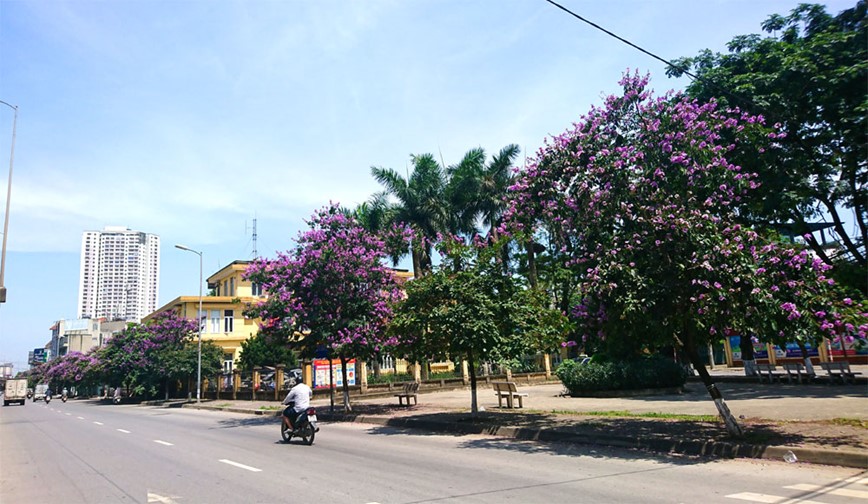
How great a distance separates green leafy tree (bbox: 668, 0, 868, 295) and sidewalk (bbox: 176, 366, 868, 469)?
415cm

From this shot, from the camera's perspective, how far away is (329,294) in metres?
20.6

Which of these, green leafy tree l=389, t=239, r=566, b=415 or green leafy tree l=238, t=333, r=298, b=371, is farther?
green leafy tree l=238, t=333, r=298, b=371

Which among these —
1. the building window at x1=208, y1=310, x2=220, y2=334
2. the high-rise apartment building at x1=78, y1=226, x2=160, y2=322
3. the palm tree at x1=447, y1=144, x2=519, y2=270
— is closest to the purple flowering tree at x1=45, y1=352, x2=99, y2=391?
the building window at x1=208, y1=310, x2=220, y2=334

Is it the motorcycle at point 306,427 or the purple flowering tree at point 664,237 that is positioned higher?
the purple flowering tree at point 664,237

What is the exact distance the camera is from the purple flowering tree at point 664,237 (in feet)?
32.5

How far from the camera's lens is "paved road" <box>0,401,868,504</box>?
24.6 feet

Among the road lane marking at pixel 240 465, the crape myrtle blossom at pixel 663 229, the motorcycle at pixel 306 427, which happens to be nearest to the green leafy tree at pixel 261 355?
the motorcycle at pixel 306 427

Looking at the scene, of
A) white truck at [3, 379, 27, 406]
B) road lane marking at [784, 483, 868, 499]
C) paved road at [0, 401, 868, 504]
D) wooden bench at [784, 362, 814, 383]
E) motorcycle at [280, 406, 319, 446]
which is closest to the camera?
road lane marking at [784, 483, 868, 499]

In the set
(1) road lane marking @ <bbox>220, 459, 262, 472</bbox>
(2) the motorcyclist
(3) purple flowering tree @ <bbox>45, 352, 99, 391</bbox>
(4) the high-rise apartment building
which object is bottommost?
(1) road lane marking @ <bbox>220, 459, 262, 472</bbox>

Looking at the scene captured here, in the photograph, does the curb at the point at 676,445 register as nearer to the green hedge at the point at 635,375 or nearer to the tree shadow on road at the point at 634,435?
the tree shadow on road at the point at 634,435

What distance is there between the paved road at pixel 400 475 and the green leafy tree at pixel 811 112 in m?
8.38

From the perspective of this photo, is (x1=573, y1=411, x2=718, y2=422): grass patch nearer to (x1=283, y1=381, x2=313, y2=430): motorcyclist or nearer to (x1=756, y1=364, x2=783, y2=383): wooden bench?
(x1=283, y1=381, x2=313, y2=430): motorcyclist

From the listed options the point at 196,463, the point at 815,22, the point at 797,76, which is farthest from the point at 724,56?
the point at 196,463

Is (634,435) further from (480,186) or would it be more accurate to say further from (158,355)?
(158,355)
